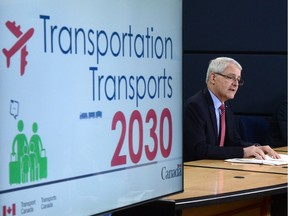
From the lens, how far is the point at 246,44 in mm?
6234

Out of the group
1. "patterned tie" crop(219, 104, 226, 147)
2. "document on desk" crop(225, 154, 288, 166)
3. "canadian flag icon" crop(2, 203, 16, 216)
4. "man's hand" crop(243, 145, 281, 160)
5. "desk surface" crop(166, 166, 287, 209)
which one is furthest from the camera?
"patterned tie" crop(219, 104, 226, 147)

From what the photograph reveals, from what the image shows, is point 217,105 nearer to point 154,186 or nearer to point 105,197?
point 154,186

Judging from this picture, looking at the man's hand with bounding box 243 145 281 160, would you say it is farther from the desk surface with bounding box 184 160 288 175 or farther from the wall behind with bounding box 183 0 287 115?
the wall behind with bounding box 183 0 287 115

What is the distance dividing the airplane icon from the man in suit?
93.6 inches

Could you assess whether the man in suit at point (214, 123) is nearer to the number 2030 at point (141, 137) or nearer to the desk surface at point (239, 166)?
the desk surface at point (239, 166)

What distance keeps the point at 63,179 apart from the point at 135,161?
0.36 meters

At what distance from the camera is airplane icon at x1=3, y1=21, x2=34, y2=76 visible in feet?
5.42

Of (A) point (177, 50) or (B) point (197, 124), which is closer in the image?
(A) point (177, 50)

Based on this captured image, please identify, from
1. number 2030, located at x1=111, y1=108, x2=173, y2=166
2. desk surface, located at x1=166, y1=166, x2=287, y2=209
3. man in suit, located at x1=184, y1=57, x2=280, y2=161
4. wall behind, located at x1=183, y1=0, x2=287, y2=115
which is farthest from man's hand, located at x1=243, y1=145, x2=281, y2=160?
wall behind, located at x1=183, y1=0, x2=287, y2=115

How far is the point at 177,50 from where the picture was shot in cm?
236

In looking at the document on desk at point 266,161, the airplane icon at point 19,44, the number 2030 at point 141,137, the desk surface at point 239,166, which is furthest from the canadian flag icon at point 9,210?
the document on desk at point 266,161

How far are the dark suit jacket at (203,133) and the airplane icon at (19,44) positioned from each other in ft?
7.80

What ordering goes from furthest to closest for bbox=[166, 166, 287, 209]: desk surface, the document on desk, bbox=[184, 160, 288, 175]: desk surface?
the document on desk, bbox=[184, 160, 288, 175]: desk surface, bbox=[166, 166, 287, 209]: desk surface

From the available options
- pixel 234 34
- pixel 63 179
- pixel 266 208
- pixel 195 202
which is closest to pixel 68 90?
pixel 63 179
